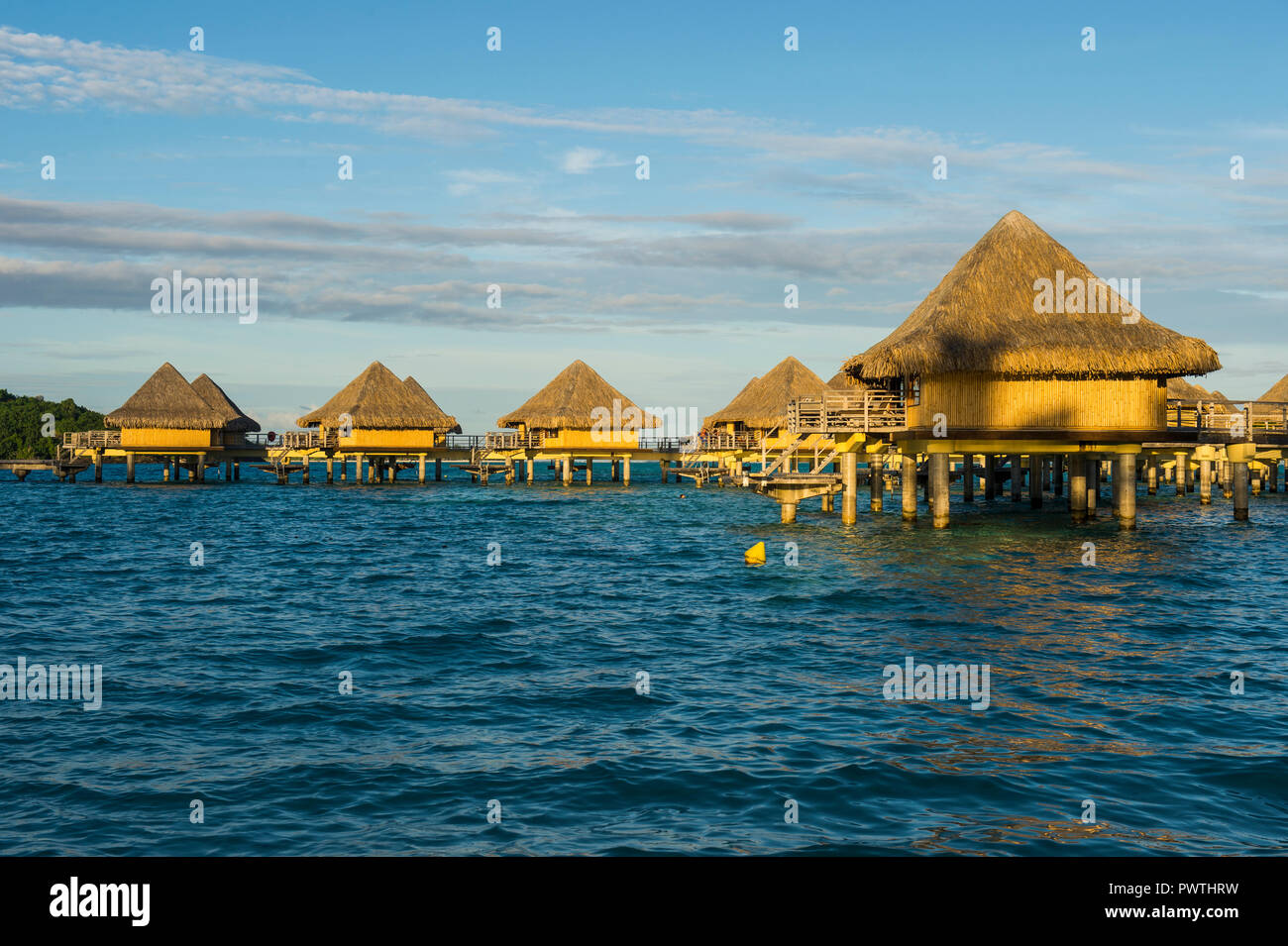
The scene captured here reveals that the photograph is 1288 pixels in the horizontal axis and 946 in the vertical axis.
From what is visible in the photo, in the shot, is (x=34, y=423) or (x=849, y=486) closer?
(x=849, y=486)

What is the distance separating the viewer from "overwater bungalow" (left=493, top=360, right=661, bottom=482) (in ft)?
225

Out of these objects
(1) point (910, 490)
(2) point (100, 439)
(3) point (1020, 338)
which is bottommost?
(1) point (910, 490)

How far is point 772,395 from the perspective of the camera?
69562 mm

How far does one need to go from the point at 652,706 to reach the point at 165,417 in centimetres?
6297

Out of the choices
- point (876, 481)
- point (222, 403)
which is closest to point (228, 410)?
point (222, 403)

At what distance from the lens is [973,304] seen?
34.1m

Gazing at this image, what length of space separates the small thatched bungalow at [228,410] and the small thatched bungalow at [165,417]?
3920 millimetres

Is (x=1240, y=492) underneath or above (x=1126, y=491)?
underneath

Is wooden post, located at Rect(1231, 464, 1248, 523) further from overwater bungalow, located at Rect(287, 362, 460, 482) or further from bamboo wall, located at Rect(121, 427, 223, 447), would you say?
bamboo wall, located at Rect(121, 427, 223, 447)

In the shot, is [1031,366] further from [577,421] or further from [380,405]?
[380,405]

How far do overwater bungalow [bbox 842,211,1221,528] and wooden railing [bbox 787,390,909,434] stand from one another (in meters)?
0.85
